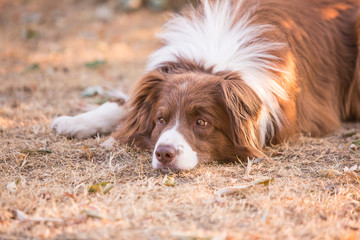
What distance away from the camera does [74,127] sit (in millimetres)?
4812

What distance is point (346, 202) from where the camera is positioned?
3.31 metres

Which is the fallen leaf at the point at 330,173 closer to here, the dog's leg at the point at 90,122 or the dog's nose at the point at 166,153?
the dog's nose at the point at 166,153

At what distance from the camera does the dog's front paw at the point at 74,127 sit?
→ 4.80 metres

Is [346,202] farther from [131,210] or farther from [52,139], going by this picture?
[52,139]

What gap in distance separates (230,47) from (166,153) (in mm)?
1457

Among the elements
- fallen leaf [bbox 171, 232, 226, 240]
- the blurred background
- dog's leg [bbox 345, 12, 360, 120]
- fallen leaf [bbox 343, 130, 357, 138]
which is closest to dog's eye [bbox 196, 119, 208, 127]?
fallen leaf [bbox 171, 232, 226, 240]

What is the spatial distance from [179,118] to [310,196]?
1.36 m

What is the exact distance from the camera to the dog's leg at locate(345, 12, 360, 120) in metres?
5.50

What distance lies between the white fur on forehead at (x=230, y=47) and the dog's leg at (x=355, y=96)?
1.41 m

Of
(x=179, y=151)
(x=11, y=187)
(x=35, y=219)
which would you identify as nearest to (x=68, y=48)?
(x=179, y=151)

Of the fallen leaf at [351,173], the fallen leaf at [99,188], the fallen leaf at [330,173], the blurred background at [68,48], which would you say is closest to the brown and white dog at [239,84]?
the fallen leaf at [99,188]

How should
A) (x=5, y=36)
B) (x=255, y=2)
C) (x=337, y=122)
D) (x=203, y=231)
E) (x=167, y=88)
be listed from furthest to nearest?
(x=5, y=36), (x=337, y=122), (x=255, y=2), (x=167, y=88), (x=203, y=231)

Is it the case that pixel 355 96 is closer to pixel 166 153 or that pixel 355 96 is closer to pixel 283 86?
pixel 283 86

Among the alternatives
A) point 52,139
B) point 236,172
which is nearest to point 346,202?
point 236,172
